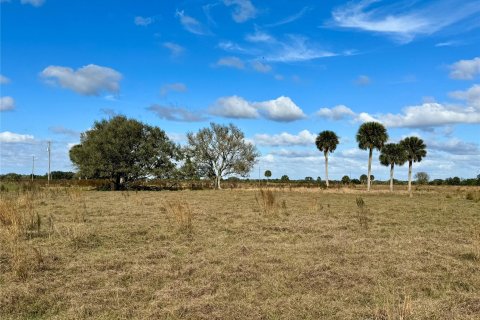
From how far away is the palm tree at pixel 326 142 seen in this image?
6808 centimetres

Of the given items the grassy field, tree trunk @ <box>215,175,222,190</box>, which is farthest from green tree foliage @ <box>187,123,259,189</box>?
the grassy field

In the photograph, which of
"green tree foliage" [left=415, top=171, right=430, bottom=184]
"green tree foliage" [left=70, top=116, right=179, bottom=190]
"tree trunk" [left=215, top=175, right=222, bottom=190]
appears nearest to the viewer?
"green tree foliage" [left=70, top=116, right=179, bottom=190]

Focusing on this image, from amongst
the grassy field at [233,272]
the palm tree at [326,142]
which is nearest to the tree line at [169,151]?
the palm tree at [326,142]

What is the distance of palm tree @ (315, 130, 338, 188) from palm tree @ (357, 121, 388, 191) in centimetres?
799

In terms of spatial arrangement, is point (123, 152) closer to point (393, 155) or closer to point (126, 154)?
point (126, 154)

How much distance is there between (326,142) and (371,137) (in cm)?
1071

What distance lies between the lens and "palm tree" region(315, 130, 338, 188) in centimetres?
6808

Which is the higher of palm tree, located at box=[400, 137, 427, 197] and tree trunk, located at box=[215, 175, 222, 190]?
palm tree, located at box=[400, 137, 427, 197]

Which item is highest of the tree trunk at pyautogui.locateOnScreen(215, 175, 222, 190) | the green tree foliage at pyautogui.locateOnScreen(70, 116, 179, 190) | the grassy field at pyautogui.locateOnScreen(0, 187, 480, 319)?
the green tree foliage at pyautogui.locateOnScreen(70, 116, 179, 190)

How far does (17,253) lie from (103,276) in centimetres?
168

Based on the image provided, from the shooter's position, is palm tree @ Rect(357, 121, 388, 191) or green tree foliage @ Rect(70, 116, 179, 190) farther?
palm tree @ Rect(357, 121, 388, 191)

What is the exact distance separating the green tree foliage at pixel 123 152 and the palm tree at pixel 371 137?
88.9ft

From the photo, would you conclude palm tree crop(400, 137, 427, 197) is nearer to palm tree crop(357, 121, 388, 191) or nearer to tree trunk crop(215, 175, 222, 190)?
palm tree crop(357, 121, 388, 191)

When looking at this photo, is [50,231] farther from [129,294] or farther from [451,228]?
[451,228]
